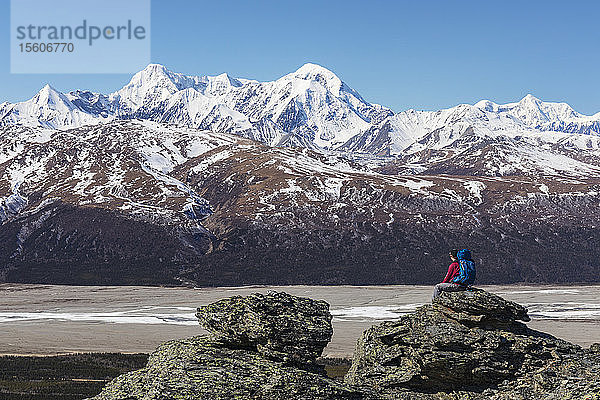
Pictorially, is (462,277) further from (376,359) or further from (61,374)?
(61,374)

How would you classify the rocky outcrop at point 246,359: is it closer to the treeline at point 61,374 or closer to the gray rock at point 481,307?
the gray rock at point 481,307

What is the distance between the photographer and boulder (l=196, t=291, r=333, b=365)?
21.4 m

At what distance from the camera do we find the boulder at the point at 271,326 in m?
21.4

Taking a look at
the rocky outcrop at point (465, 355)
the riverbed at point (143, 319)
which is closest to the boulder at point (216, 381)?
the rocky outcrop at point (465, 355)

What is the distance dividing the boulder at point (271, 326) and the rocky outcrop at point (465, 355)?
14.8 feet

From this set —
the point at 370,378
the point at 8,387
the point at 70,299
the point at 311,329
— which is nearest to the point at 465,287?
the point at 370,378

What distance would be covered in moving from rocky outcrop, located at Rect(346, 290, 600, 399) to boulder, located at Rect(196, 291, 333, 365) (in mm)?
4523

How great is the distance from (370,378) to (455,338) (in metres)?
4.01

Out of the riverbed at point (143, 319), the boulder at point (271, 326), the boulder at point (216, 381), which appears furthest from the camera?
the riverbed at point (143, 319)

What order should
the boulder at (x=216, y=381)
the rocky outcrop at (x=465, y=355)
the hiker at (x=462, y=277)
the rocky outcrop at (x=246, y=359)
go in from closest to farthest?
the boulder at (x=216, y=381) → the rocky outcrop at (x=246, y=359) → the rocky outcrop at (x=465, y=355) → the hiker at (x=462, y=277)

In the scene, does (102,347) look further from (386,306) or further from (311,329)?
(311,329)

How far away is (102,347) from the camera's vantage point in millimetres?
115062

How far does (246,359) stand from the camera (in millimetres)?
19219

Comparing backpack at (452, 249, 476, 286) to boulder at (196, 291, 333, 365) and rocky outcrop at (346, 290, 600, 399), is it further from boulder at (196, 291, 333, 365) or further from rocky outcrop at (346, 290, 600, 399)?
boulder at (196, 291, 333, 365)
